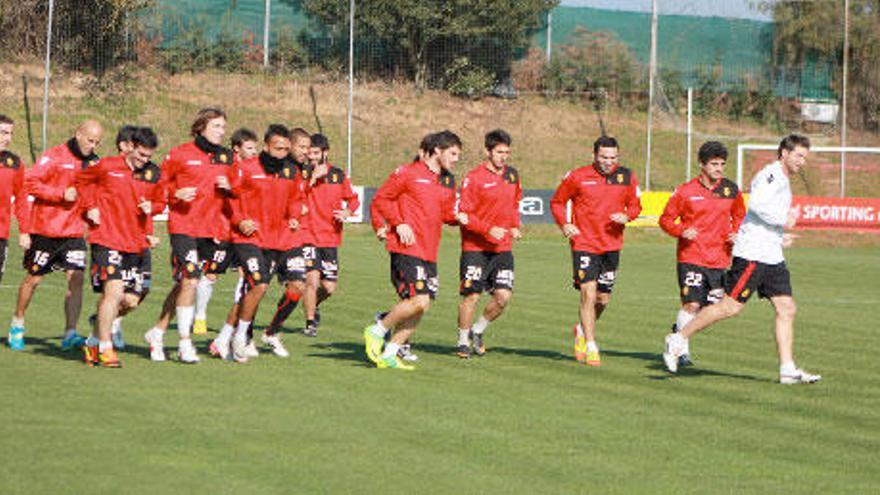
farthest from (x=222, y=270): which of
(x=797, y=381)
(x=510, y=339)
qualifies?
(x=797, y=381)

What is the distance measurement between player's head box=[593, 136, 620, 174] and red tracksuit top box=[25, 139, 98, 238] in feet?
15.7

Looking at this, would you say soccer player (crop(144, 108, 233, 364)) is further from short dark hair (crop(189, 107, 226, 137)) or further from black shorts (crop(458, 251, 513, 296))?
black shorts (crop(458, 251, 513, 296))

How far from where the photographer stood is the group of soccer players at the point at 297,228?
13.2 meters

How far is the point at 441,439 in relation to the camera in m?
9.78

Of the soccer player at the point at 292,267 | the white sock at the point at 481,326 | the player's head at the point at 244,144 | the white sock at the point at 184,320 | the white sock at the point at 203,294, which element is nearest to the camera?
the white sock at the point at 184,320

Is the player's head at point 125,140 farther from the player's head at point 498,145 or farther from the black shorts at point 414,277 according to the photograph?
the player's head at point 498,145

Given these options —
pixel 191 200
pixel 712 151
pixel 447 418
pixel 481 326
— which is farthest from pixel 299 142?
pixel 447 418

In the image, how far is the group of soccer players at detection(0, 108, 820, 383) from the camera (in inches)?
521

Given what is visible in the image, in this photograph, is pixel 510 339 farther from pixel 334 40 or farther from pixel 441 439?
pixel 334 40

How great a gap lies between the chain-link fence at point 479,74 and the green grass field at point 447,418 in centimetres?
2489

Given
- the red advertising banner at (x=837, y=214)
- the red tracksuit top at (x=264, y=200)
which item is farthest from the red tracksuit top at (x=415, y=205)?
the red advertising banner at (x=837, y=214)

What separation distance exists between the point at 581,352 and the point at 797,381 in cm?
231

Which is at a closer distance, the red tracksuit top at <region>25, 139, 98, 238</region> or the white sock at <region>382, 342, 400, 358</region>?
the white sock at <region>382, 342, 400, 358</region>

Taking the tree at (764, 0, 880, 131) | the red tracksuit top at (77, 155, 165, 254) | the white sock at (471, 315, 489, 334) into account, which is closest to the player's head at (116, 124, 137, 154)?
the red tracksuit top at (77, 155, 165, 254)
